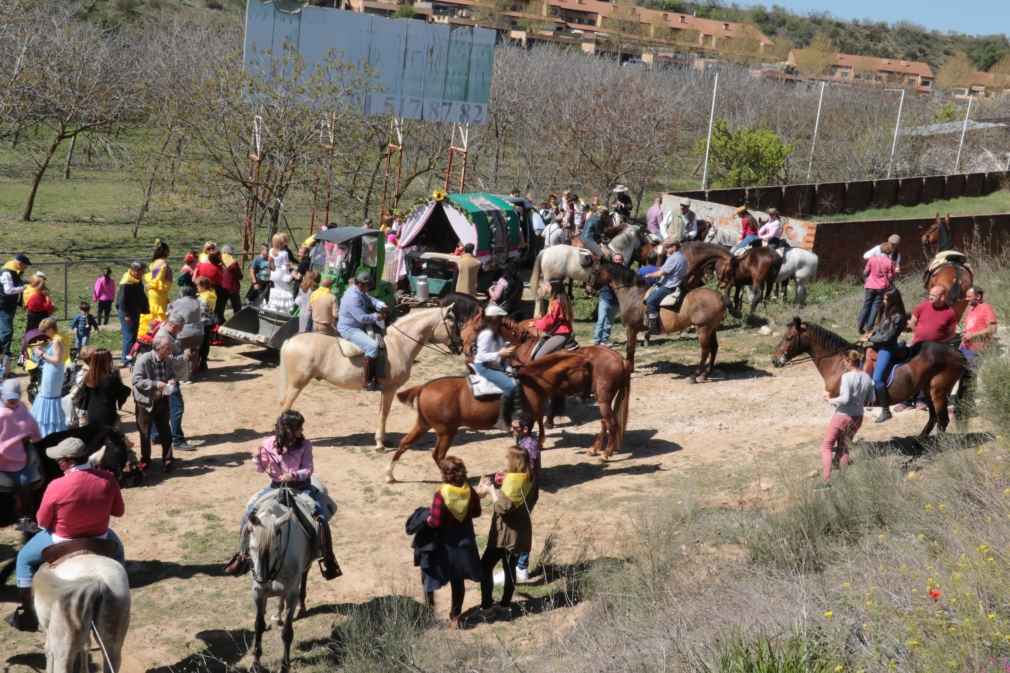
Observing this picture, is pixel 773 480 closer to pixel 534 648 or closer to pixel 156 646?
pixel 534 648

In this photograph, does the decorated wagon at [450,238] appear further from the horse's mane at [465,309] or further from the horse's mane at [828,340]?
the horse's mane at [828,340]

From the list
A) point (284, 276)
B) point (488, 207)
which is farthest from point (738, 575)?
point (488, 207)

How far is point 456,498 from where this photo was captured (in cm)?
700

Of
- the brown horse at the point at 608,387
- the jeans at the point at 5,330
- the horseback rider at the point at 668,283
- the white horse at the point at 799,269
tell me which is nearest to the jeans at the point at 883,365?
the brown horse at the point at 608,387

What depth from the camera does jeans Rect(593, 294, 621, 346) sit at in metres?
15.3

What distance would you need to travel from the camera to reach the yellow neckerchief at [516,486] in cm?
741

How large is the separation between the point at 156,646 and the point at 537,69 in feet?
129

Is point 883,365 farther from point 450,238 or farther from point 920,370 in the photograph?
point 450,238

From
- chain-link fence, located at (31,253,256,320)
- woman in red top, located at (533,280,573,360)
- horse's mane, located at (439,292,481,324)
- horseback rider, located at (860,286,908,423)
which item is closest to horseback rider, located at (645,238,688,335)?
woman in red top, located at (533,280,573,360)

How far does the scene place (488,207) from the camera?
19266 mm

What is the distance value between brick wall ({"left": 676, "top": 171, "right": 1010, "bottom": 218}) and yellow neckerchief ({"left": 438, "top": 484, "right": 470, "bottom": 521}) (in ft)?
65.7

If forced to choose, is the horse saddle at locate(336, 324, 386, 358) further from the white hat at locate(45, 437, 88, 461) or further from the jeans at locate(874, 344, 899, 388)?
the jeans at locate(874, 344, 899, 388)

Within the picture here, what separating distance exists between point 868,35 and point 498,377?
491ft

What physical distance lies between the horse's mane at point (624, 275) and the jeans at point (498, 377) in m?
4.89
